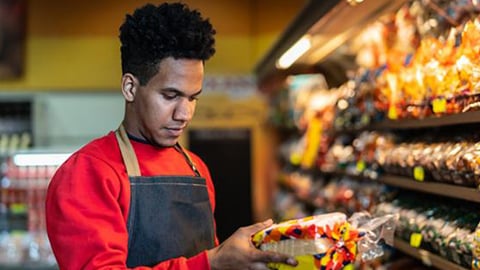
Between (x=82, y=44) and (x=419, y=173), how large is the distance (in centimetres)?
508

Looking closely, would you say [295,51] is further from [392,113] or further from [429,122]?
[429,122]

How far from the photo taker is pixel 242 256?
1827 millimetres

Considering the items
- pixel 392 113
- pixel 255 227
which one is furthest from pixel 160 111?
pixel 392 113

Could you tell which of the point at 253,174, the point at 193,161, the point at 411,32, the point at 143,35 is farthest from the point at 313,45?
the point at 253,174

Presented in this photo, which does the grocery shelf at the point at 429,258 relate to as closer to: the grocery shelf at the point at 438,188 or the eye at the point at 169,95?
the grocery shelf at the point at 438,188

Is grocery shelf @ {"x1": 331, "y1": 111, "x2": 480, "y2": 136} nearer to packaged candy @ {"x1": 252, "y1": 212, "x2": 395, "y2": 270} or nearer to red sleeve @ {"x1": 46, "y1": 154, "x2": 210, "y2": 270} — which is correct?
packaged candy @ {"x1": 252, "y1": 212, "x2": 395, "y2": 270}

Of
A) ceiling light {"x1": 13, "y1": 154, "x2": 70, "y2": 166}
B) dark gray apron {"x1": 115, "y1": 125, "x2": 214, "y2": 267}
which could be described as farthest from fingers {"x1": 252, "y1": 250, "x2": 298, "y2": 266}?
ceiling light {"x1": 13, "y1": 154, "x2": 70, "y2": 166}

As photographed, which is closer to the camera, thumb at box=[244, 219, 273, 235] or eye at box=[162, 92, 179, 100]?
thumb at box=[244, 219, 273, 235]

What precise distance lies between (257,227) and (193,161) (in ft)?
1.96

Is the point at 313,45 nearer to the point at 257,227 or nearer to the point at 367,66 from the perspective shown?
the point at 367,66

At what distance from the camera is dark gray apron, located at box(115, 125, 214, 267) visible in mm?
2078

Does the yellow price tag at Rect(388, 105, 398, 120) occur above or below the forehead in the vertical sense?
below

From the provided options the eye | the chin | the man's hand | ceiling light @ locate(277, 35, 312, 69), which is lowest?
the man's hand

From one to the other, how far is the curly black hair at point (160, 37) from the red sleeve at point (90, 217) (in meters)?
0.29
